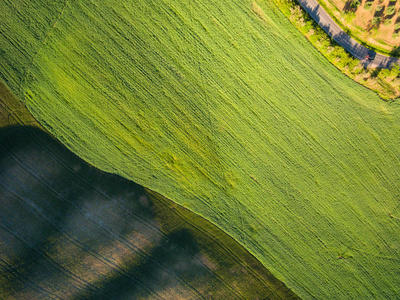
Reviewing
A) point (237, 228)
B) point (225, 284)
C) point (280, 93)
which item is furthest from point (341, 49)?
point (225, 284)

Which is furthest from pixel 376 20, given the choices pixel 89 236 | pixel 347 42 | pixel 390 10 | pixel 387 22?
pixel 89 236

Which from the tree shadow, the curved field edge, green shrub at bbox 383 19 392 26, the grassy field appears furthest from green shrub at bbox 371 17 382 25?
the curved field edge

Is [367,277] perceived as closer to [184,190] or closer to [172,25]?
[184,190]

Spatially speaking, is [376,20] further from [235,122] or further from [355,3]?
[235,122]

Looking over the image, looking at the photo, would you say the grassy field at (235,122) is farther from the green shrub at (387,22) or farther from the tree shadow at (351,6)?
the green shrub at (387,22)

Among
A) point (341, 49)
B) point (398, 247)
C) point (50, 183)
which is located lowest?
point (50, 183)

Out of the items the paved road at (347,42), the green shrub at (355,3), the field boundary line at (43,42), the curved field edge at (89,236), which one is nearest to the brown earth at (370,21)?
the green shrub at (355,3)
